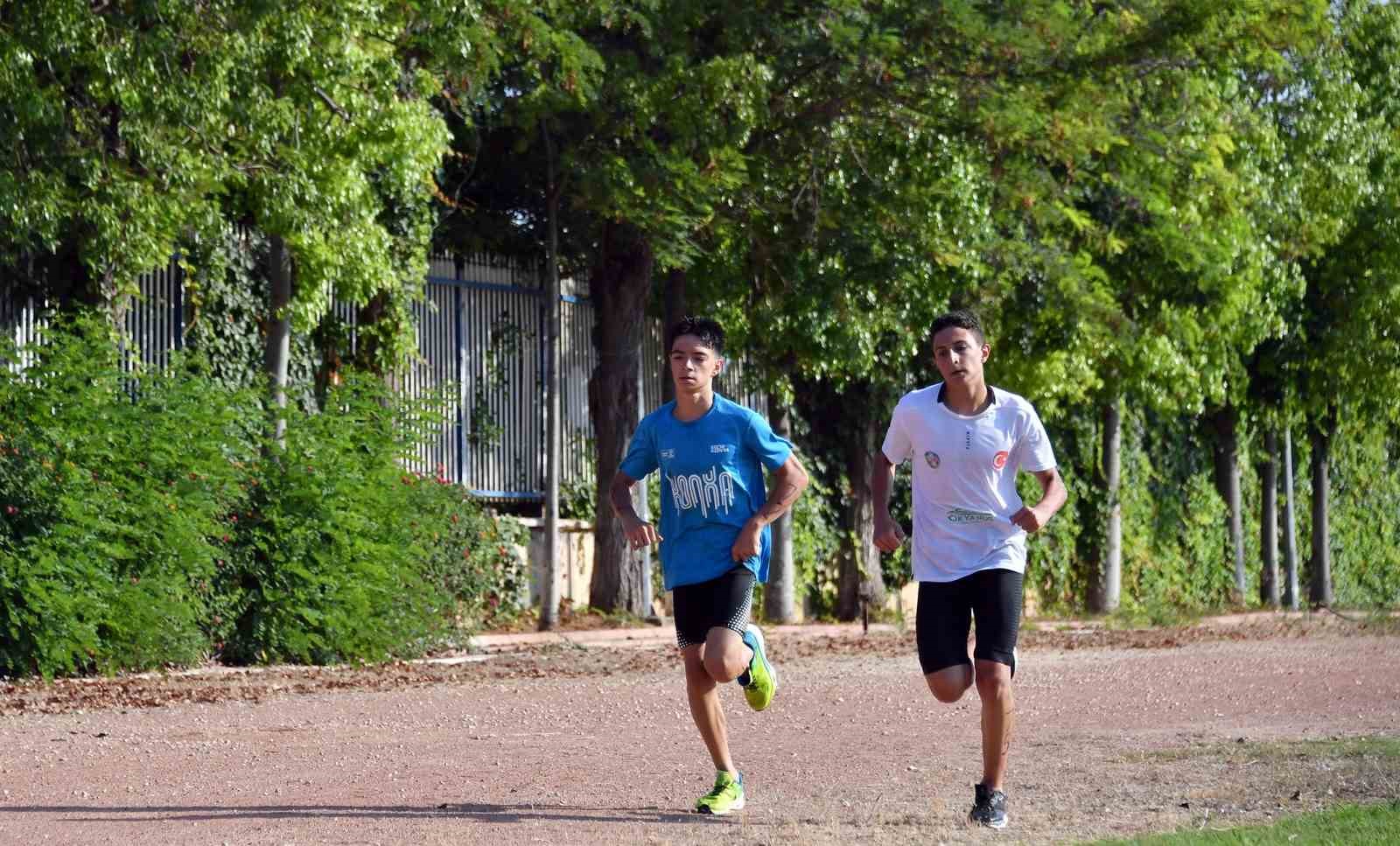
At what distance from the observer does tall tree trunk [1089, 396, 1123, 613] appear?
1038 inches

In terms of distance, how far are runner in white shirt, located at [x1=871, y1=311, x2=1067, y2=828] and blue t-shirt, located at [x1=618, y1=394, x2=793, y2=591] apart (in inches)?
20.6

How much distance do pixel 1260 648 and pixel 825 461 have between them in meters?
7.45

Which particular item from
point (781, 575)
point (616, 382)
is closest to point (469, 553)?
point (616, 382)

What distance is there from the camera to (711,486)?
23.9 ft

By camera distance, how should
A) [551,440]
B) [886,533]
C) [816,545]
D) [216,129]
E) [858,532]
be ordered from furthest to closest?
[816,545], [858,532], [551,440], [216,129], [886,533]

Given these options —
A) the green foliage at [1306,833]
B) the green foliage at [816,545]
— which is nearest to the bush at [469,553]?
the green foliage at [816,545]

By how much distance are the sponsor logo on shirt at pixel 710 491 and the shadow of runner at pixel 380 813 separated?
3.67ft

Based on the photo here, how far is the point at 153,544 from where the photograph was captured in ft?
44.1

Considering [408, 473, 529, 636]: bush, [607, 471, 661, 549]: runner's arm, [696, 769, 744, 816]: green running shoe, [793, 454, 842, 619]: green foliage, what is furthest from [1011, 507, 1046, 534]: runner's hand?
[793, 454, 842, 619]: green foliage

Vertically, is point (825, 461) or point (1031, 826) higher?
point (825, 461)

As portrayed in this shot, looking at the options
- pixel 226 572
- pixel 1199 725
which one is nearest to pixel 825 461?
pixel 226 572

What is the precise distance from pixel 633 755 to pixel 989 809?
2.76 meters

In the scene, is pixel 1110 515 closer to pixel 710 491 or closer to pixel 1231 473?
pixel 1231 473

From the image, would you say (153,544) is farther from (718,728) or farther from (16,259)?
(718,728)
